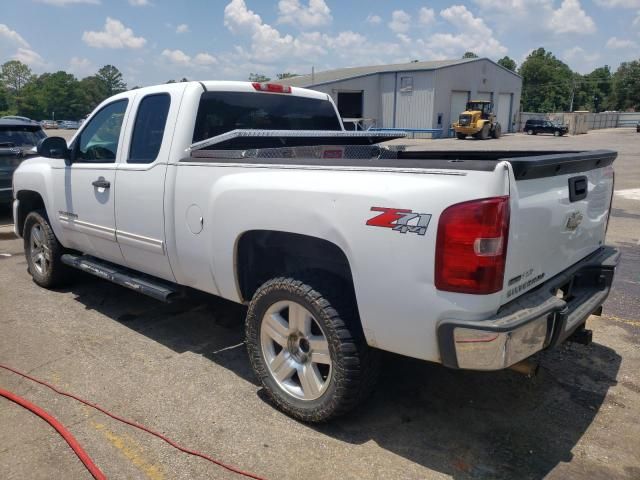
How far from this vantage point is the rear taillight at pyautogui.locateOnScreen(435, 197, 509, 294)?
2.31m

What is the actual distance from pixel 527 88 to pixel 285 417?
102 metres

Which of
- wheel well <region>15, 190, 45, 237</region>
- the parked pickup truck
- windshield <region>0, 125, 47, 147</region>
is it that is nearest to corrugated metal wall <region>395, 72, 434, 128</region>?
windshield <region>0, 125, 47, 147</region>

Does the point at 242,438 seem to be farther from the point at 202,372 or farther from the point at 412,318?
the point at 412,318

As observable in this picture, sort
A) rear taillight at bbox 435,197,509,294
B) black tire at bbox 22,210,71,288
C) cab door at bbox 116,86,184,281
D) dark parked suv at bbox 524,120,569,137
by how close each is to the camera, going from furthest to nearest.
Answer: dark parked suv at bbox 524,120,569,137
black tire at bbox 22,210,71,288
cab door at bbox 116,86,184,281
rear taillight at bbox 435,197,509,294

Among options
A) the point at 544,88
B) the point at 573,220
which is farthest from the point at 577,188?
the point at 544,88

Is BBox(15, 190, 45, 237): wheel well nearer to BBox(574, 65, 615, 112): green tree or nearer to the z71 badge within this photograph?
the z71 badge

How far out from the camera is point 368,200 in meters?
2.58

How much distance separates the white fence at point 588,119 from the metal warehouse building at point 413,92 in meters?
9.28

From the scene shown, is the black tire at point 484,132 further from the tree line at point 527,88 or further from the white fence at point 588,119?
the tree line at point 527,88

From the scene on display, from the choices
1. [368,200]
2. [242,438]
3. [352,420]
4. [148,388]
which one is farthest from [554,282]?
[148,388]

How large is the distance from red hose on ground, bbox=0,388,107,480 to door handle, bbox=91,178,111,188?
1693mm

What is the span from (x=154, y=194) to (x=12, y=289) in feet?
9.76

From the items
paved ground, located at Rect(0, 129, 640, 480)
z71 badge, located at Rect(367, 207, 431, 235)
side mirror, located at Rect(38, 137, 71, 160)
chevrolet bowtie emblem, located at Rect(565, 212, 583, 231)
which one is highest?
side mirror, located at Rect(38, 137, 71, 160)

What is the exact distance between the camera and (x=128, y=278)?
14.0 feet
